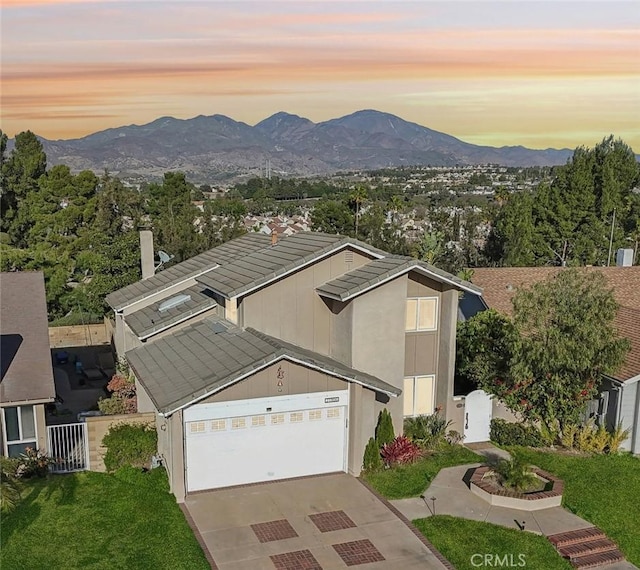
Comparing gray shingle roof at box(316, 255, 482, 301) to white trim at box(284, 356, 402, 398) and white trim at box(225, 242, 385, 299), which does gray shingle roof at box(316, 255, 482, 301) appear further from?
white trim at box(284, 356, 402, 398)

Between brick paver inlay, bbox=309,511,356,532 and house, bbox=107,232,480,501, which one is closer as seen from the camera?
brick paver inlay, bbox=309,511,356,532

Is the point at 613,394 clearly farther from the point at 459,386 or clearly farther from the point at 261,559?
the point at 261,559

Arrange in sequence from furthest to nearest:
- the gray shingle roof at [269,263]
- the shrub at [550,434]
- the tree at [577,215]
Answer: the tree at [577,215] → the shrub at [550,434] → the gray shingle roof at [269,263]

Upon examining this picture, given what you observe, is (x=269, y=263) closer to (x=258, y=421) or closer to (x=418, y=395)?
(x=258, y=421)

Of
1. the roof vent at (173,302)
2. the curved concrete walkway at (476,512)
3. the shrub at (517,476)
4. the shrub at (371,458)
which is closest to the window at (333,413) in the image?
the shrub at (371,458)

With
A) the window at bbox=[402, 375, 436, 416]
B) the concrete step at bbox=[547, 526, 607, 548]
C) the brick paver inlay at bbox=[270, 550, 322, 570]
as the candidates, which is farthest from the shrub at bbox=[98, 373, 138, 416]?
the concrete step at bbox=[547, 526, 607, 548]

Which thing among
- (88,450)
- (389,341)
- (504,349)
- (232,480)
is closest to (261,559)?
(232,480)

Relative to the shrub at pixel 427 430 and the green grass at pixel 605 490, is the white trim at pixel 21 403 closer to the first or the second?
the shrub at pixel 427 430
